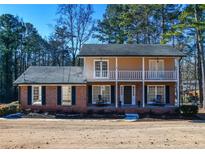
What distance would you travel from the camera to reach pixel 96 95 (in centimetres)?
3138

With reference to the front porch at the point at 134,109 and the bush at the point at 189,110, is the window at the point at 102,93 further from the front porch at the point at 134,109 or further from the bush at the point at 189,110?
the bush at the point at 189,110

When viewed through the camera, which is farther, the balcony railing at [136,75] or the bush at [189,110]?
the balcony railing at [136,75]

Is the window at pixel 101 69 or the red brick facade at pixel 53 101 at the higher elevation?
the window at pixel 101 69

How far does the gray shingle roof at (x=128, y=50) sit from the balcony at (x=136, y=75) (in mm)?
1404

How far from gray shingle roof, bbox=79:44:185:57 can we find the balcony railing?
1.40 metres

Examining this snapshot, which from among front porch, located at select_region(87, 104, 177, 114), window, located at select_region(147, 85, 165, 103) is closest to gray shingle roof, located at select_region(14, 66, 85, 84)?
front porch, located at select_region(87, 104, 177, 114)

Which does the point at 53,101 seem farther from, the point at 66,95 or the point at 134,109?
the point at 134,109

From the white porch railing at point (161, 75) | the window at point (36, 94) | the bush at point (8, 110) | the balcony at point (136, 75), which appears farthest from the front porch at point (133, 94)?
the bush at point (8, 110)

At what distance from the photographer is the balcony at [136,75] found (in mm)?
30625

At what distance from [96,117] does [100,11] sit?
25492 mm

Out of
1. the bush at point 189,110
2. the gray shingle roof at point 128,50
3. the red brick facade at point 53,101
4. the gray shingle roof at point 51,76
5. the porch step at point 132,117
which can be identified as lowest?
the porch step at point 132,117

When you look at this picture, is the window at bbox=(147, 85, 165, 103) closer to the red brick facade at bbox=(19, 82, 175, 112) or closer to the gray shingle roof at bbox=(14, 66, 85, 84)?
the red brick facade at bbox=(19, 82, 175, 112)
